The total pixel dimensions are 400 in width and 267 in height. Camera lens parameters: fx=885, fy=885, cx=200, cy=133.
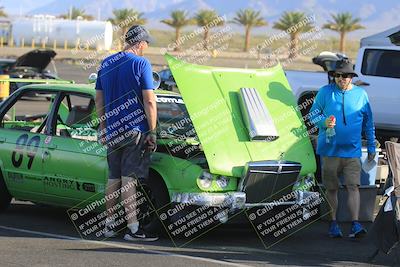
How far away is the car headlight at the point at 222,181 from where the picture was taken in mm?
7887

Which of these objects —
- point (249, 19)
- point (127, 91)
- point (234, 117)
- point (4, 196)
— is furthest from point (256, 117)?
point (249, 19)

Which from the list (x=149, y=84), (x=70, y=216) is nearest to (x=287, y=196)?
(x=149, y=84)

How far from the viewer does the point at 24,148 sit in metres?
9.02

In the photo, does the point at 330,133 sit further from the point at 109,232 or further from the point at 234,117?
the point at 109,232

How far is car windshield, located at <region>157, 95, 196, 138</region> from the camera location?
8734 mm

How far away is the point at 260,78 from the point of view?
8656 millimetres

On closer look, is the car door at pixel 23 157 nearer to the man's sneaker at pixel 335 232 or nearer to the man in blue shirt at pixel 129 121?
the man in blue shirt at pixel 129 121

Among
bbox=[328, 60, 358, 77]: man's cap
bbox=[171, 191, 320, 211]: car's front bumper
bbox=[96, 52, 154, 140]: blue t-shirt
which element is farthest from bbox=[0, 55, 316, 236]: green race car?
bbox=[328, 60, 358, 77]: man's cap

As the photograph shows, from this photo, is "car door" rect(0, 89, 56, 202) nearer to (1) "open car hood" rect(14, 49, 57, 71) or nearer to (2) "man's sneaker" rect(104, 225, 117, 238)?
(2) "man's sneaker" rect(104, 225, 117, 238)

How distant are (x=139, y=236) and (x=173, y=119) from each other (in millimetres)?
1447

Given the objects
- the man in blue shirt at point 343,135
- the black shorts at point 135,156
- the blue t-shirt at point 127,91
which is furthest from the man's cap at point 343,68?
the black shorts at point 135,156

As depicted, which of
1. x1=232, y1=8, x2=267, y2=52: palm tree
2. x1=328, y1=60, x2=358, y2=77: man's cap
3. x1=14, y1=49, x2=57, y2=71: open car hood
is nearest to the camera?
x1=328, y1=60, x2=358, y2=77: man's cap

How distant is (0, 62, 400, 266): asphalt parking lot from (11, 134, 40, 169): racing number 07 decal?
24.0 inches

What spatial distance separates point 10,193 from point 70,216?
0.67m
